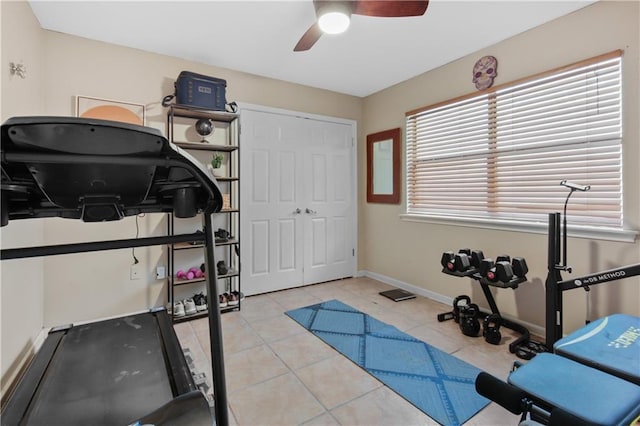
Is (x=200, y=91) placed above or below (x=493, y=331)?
above

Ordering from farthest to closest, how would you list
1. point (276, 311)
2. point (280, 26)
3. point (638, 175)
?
point (276, 311)
point (280, 26)
point (638, 175)

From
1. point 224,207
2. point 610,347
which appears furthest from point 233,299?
point 610,347

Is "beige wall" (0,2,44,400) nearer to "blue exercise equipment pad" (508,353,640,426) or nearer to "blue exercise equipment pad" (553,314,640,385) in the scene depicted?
"blue exercise equipment pad" (508,353,640,426)

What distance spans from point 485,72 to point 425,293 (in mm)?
2285

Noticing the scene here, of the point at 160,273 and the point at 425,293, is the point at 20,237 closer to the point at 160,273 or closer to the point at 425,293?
the point at 160,273

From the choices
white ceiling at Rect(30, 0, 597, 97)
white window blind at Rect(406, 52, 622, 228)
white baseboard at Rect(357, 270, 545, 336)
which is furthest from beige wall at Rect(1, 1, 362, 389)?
white baseboard at Rect(357, 270, 545, 336)

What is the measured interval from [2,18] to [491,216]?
3.72m

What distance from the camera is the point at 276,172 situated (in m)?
3.67

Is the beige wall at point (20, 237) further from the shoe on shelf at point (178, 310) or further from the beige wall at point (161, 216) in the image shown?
the shoe on shelf at point (178, 310)

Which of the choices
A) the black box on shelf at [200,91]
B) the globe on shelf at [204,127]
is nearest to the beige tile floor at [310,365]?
the globe on shelf at [204,127]

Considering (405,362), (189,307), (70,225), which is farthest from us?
(189,307)

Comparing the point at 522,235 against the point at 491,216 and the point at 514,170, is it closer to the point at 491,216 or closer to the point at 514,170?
the point at 491,216

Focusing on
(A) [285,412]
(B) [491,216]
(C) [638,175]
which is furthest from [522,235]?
(A) [285,412]

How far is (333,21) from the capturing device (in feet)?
6.64
